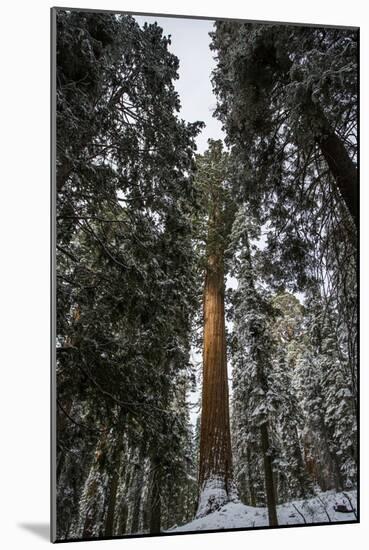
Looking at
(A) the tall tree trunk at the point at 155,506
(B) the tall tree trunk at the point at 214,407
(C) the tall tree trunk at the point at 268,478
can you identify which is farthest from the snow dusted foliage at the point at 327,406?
(A) the tall tree trunk at the point at 155,506

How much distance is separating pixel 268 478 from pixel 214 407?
58 cm

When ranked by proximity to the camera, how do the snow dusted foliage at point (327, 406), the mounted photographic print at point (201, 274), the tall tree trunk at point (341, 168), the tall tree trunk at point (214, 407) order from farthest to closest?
the tall tree trunk at point (341, 168) → the snow dusted foliage at point (327, 406) → the tall tree trunk at point (214, 407) → the mounted photographic print at point (201, 274)

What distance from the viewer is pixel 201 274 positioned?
16.3 feet

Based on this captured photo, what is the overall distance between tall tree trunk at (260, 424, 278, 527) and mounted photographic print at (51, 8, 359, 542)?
0.02 m

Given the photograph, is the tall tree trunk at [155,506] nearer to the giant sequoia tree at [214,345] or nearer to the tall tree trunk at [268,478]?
the giant sequoia tree at [214,345]

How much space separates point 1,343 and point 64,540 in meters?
1.32

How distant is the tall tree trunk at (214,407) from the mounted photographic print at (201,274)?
0.01 metres

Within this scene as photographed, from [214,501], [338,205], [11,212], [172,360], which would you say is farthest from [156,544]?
[338,205]

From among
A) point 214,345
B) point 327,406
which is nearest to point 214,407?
point 214,345

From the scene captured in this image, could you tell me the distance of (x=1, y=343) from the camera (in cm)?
483

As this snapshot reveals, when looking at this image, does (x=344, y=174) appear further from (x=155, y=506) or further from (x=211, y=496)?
(x=155, y=506)

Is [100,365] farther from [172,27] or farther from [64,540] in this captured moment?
[172,27]

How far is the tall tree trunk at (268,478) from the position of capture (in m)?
4.81

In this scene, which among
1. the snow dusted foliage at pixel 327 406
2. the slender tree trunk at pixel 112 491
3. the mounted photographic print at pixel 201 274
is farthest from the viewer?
the snow dusted foliage at pixel 327 406
